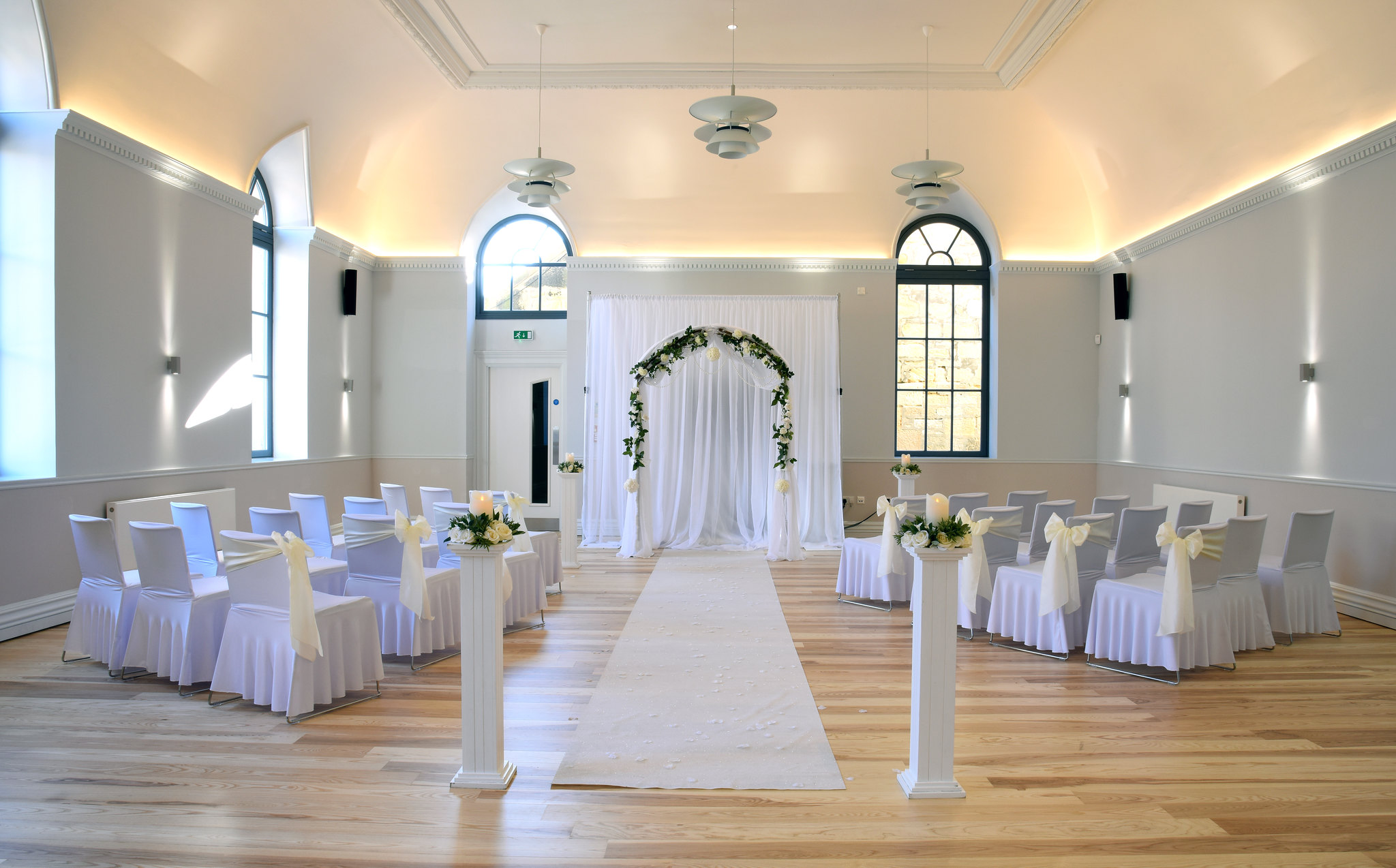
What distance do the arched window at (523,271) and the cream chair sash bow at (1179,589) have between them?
807 cm

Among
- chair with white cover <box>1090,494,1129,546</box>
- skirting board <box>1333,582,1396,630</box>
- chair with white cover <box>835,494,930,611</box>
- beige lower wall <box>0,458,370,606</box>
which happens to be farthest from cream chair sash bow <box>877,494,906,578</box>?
beige lower wall <box>0,458,370,606</box>

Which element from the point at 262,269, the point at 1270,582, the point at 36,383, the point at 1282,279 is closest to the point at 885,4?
the point at 1282,279

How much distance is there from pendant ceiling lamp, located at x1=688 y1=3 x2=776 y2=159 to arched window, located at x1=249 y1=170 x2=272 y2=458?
16.8 ft

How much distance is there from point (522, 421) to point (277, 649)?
7.03 metres

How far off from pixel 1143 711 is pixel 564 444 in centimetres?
765

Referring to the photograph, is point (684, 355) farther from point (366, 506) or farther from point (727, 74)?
point (366, 506)

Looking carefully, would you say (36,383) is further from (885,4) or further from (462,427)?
(885,4)

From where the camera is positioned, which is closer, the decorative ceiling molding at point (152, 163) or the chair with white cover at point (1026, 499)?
the decorative ceiling molding at point (152, 163)

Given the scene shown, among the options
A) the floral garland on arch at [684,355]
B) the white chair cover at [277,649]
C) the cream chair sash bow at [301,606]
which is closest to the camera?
the cream chair sash bow at [301,606]

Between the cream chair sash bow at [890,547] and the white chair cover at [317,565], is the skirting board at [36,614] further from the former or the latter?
the cream chair sash bow at [890,547]

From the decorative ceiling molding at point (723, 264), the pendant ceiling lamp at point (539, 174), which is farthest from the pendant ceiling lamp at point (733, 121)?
the decorative ceiling molding at point (723, 264)

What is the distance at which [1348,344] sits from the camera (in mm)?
6211

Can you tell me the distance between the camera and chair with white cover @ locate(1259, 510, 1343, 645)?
5.59 meters

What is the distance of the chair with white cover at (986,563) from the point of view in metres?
5.59
